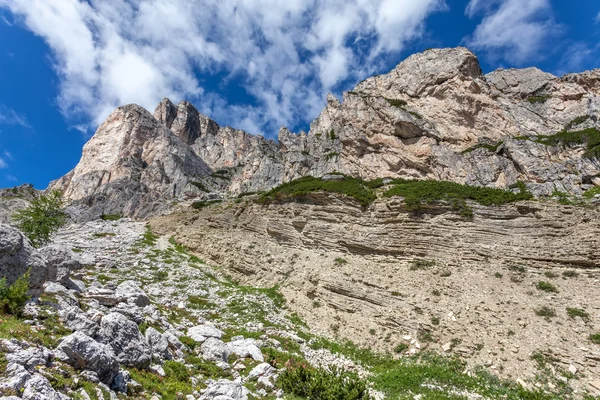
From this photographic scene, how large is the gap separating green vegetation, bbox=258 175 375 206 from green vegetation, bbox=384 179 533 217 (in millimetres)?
2531

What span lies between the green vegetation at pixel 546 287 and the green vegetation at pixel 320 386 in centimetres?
1690

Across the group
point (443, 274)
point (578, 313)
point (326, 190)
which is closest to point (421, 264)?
point (443, 274)

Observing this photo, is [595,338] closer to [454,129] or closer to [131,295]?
[131,295]

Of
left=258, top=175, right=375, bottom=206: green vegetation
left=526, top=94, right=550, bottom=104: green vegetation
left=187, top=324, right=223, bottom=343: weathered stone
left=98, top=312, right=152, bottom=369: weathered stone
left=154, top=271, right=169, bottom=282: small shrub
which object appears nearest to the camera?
left=98, top=312, right=152, bottom=369: weathered stone

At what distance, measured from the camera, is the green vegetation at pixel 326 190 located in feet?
104

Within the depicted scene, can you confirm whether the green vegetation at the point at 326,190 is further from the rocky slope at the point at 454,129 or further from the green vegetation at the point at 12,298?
the green vegetation at the point at 12,298

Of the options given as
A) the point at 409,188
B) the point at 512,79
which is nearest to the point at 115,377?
the point at 409,188

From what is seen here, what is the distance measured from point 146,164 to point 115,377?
14340cm

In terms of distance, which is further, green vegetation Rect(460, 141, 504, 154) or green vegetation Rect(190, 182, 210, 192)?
green vegetation Rect(190, 182, 210, 192)

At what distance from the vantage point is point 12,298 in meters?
9.57

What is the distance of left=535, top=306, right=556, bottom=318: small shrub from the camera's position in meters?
18.6

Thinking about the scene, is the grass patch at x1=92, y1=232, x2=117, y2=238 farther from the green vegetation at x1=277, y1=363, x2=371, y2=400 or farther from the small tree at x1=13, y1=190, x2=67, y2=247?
the green vegetation at x1=277, y1=363, x2=371, y2=400

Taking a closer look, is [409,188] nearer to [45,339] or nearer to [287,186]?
[287,186]

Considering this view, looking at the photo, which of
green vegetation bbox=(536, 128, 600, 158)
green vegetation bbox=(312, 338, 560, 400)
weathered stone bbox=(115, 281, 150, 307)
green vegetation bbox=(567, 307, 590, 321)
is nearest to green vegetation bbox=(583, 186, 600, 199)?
green vegetation bbox=(536, 128, 600, 158)
